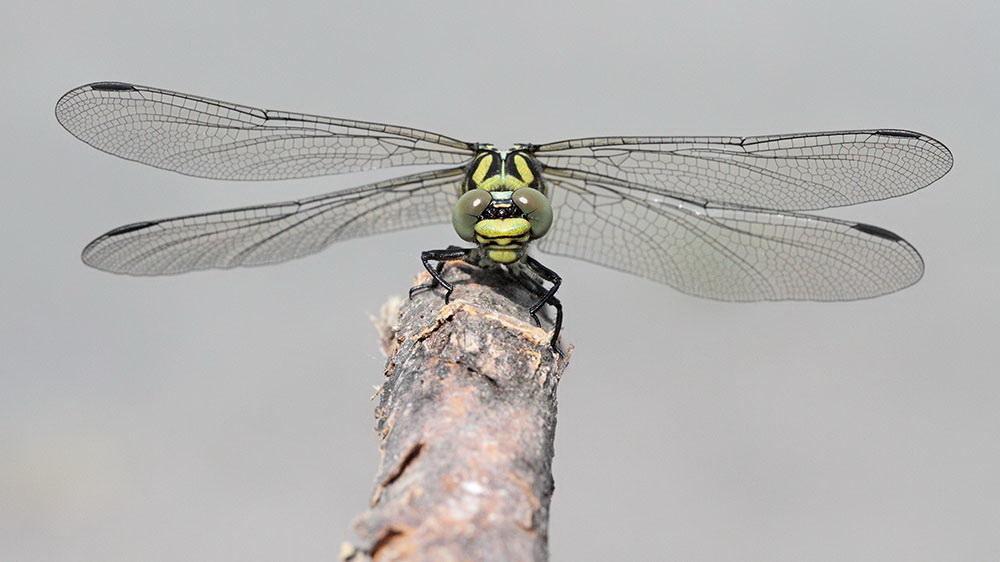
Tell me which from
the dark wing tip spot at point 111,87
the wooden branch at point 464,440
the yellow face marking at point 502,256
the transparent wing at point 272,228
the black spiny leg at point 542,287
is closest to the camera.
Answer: the wooden branch at point 464,440

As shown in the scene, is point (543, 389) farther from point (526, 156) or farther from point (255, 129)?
point (255, 129)

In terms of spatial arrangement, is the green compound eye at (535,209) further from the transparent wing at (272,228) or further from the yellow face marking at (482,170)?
the transparent wing at (272,228)

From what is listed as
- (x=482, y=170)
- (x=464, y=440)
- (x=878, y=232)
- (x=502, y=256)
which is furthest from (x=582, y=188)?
(x=464, y=440)

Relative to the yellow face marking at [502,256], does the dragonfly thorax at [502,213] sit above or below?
above

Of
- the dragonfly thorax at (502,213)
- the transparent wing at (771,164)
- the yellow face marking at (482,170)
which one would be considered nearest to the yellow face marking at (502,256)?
the dragonfly thorax at (502,213)

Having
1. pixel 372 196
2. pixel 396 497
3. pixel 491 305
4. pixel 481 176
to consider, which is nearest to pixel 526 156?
pixel 481 176

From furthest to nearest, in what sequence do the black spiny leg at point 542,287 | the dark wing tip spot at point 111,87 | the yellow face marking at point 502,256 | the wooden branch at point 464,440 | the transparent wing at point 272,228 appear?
the transparent wing at point 272,228 < the dark wing tip spot at point 111,87 < the yellow face marking at point 502,256 < the black spiny leg at point 542,287 < the wooden branch at point 464,440

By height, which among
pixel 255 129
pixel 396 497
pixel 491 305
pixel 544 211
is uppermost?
pixel 255 129
